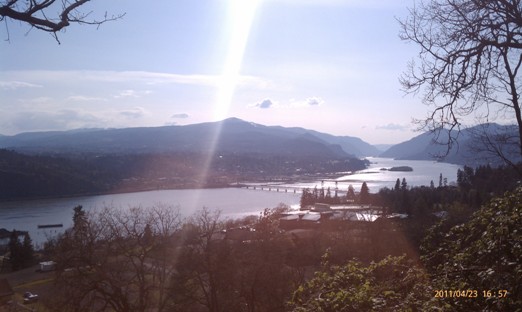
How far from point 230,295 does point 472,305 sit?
6.35 meters

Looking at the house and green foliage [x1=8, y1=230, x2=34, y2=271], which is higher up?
the house

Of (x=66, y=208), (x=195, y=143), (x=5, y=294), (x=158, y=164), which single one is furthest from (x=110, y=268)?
(x=195, y=143)

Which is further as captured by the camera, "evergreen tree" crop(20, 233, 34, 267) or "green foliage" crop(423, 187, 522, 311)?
"evergreen tree" crop(20, 233, 34, 267)

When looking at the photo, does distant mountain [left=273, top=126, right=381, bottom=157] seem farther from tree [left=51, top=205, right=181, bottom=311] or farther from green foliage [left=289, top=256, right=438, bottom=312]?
green foliage [left=289, top=256, right=438, bottom=312]

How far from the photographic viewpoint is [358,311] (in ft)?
6.58

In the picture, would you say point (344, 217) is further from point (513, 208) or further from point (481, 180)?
point (513, 208)

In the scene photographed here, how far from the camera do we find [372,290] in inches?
85.5

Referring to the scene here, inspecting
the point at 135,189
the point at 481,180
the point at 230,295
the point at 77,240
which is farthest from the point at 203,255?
the point at 135,189

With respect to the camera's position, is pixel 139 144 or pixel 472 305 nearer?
pixel 472 305

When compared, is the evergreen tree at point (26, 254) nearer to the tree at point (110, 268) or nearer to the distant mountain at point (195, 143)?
the tree at point (110, 268)

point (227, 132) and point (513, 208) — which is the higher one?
point (227, 132)

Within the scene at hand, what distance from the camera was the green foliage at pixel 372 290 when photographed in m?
1.98

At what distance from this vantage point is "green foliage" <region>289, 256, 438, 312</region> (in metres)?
1.98

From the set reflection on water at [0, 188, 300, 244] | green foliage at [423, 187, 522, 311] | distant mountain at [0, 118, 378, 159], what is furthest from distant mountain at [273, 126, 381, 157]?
green foliage at [423, 187, 522, 311]
